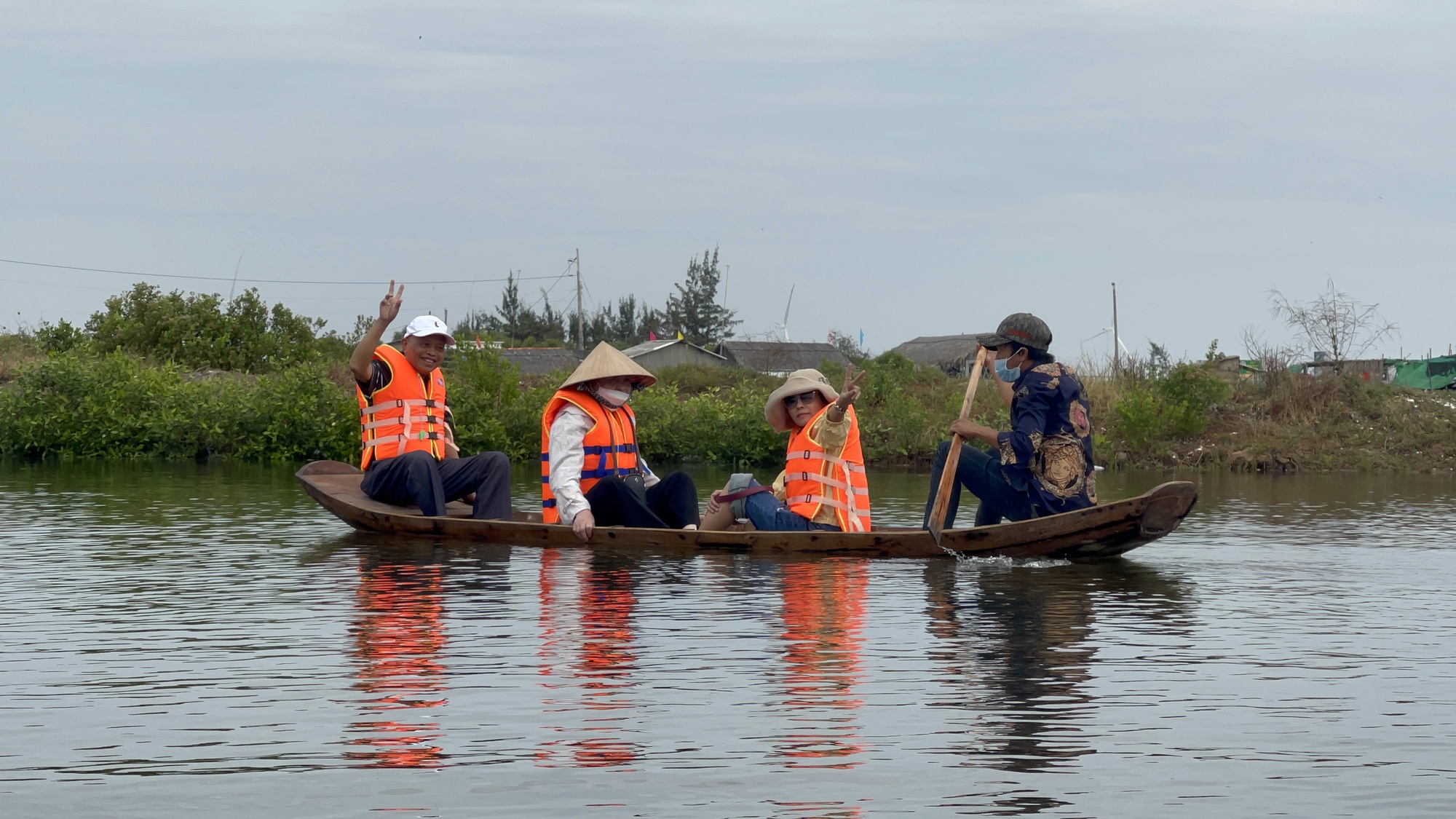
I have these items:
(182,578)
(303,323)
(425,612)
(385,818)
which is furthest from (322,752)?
(303,323)

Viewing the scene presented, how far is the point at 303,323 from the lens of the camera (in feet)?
127

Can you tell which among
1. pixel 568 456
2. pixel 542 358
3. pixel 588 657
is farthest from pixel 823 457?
pixel 542 358

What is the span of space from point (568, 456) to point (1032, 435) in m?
3.07

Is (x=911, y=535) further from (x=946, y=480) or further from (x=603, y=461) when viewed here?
(x=603, y=461)

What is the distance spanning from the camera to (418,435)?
441 inches

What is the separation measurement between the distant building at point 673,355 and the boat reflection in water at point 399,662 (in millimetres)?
44112

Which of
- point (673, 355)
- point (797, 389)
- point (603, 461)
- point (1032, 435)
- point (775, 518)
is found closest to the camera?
point (1032, 435)

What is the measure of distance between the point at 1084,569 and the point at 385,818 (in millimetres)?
6523

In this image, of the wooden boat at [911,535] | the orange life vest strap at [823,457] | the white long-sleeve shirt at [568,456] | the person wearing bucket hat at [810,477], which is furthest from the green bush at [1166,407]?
the white long-sleeve shirt at [568,456]

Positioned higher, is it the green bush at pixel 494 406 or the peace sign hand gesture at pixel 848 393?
the green bush at pixel 494 406

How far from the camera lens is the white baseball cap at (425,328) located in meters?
10.9

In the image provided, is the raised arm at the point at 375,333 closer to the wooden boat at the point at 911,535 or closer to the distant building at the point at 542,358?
the wooden boat at the point at 911,535

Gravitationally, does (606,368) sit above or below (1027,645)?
above

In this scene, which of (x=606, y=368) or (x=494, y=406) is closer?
(x=606, y=368)
